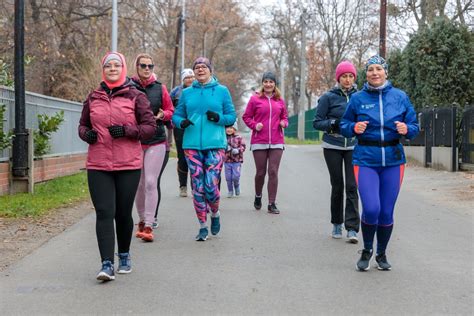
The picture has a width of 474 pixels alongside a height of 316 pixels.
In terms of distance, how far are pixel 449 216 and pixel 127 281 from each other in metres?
5.72

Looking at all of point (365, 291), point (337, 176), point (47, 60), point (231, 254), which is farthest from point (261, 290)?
point (47, 60)

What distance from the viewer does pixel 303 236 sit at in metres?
8.09

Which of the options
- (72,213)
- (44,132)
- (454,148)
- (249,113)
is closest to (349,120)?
(249,113)

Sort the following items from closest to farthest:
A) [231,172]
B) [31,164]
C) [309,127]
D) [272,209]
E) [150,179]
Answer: [150,179], [272,209], [31,164], [231,172], [309,127]

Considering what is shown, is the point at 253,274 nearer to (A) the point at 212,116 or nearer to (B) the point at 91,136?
(B) the point at 91,136

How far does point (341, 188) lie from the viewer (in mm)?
7891

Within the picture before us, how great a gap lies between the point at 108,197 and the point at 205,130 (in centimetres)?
205

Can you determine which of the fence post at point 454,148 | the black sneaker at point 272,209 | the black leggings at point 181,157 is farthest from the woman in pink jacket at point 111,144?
the fence post at point 454,148

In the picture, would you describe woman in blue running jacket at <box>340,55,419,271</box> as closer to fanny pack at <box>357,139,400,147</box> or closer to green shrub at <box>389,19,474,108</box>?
fanny pack at <box>357,139,400,147</box>

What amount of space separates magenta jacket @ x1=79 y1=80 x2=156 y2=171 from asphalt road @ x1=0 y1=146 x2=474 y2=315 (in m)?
1.01

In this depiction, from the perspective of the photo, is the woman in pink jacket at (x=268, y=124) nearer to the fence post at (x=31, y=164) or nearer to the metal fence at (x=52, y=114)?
the fence post at (x=31, y=164)

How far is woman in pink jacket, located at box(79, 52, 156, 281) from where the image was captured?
5797 mm

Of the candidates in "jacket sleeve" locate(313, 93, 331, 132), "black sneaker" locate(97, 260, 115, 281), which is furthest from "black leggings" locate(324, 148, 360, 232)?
"black sneaker" locate(97, 260, 115, 281)

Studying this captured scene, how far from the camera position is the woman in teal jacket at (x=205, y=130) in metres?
7.61
